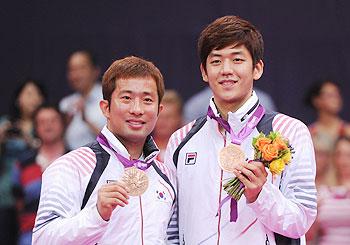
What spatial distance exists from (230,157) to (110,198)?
0.57 meters

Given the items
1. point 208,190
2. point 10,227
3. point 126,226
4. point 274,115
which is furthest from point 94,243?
point 10,227

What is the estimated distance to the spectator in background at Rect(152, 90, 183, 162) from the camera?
7727 mm

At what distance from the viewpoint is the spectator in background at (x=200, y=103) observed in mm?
8086

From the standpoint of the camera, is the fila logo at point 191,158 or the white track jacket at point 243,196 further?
the fila logo at point 191,158

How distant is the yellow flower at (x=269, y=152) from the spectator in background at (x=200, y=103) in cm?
395

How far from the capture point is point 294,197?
14.1 ft

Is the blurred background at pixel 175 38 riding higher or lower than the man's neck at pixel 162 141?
higher

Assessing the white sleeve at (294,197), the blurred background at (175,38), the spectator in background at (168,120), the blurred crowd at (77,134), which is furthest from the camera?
the blurred background at (175,38)

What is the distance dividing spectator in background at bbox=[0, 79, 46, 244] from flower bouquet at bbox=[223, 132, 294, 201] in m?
3.96

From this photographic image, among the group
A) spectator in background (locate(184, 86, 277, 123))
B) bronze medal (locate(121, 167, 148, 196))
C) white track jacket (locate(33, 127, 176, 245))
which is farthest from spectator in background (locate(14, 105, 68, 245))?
bronze medal (locate(121, 167, 148, 196))

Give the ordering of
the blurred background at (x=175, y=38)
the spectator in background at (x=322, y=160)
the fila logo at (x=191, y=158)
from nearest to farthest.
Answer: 1. the fila logo at (x=191, y=158)
2. the spectator in background at (x=322, y=160)
3. the blurred background at (x=175, y=38)

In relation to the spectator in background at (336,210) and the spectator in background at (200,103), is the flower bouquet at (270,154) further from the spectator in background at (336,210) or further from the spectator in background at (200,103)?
the spectator in background at (200,103)

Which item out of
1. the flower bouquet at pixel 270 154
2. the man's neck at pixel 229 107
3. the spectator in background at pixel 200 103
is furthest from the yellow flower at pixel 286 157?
the spectator in background at pixel 200 103

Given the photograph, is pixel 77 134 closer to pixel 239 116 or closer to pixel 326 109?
pixel 326 109
